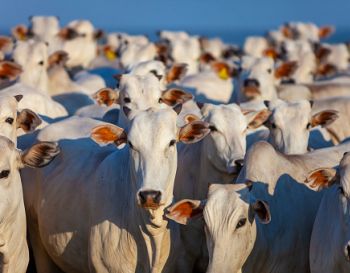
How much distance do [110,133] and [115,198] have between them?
46 cm

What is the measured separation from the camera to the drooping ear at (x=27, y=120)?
7090 millimetres

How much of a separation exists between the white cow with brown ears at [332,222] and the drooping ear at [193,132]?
2.48 ft

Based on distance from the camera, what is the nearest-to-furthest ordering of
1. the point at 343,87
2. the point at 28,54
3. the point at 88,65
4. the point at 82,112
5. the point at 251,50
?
the point at 82,112 < the point at 28,54 < the point at 343,87 < the point at 88,65 < the point at 251,50

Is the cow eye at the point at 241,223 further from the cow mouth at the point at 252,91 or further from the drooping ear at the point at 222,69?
the drooping ear at the point at 222,69

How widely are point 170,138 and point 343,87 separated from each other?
20.3ft

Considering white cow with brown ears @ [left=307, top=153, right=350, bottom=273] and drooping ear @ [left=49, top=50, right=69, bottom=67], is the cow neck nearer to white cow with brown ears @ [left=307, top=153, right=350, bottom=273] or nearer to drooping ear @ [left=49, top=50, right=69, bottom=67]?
white cow with brown ears @ [left=307, top=153, right=350, bottom=273]

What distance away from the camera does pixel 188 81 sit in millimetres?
12148

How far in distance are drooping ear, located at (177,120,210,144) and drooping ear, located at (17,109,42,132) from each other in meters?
1.38

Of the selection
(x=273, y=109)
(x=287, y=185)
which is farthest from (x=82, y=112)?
(x=287, y=185)

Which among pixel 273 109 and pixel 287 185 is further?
pixel 273 109

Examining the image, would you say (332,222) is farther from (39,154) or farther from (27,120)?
(27,120)

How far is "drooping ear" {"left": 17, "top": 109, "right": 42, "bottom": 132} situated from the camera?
23.3 feet

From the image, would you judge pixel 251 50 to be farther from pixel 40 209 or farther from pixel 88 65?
pixel 40 209

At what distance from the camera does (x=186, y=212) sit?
5828 millimetres
